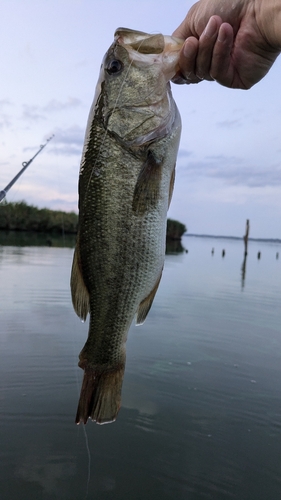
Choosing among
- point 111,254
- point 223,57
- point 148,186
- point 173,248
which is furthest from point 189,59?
point 173,248

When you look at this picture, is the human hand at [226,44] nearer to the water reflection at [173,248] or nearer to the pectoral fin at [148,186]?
the pectoral fin at [148,186]

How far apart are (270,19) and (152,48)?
29.0 inches

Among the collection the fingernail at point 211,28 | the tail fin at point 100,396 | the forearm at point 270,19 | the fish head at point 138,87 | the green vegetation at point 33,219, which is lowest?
the tail fin at point 100,396

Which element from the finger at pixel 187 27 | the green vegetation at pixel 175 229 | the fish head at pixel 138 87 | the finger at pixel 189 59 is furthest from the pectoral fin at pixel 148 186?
the green vegetation at pixel 175 229

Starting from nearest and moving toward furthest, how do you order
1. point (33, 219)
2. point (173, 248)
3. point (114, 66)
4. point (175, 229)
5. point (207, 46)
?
point (207, 46) < point (114, 66) < point (173, 248) < point (33, 219) < point (175, 229)

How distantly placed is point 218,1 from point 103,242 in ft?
5.51

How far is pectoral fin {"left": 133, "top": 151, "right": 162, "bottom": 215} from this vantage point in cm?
255

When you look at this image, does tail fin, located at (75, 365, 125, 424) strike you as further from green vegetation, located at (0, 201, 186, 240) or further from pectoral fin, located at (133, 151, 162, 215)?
green vegetation, located at (0, 201, 186, 240)

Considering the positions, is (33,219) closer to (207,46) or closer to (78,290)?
(78,290)

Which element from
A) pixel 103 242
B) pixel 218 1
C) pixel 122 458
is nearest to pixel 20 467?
pixel 122 458

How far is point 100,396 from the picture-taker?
2633mm

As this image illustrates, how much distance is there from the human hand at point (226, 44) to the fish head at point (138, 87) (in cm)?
15

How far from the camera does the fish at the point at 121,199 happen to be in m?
2.57

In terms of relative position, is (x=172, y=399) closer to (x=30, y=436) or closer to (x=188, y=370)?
(x=188, y=370)
